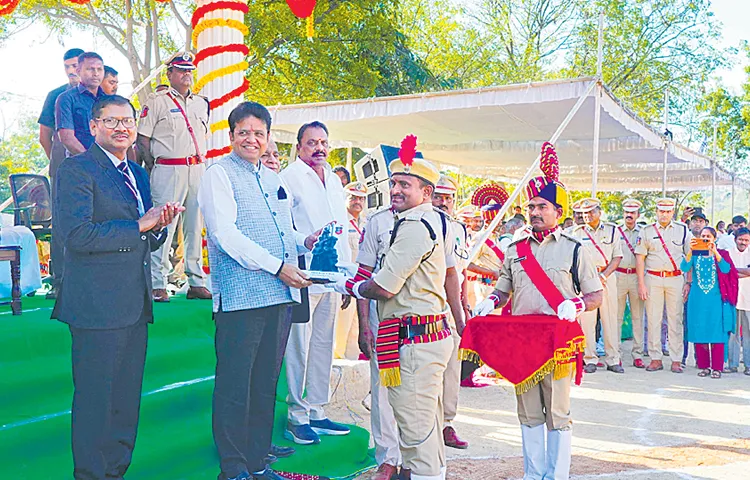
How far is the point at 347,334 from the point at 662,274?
4532 mm

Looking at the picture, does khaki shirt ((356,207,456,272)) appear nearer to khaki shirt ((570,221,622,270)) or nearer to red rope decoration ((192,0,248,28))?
red rope decoration ((192,0,248,28))

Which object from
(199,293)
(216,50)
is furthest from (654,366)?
(216,50)

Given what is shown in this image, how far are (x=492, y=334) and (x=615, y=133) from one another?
821 centimetres

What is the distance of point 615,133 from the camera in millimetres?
11961

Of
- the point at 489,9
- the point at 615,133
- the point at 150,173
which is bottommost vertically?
the point at 150,173

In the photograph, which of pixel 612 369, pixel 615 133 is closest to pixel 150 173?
pixel 612 369

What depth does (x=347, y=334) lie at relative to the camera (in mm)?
8109

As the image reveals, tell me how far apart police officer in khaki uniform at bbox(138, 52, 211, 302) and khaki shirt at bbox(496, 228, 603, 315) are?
9.34 feet

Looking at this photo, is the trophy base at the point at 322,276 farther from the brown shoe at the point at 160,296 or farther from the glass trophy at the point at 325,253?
the brown shoe at the point at 160,296

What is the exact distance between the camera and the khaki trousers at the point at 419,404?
3.91 metres

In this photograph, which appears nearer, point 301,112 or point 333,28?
point 301,112

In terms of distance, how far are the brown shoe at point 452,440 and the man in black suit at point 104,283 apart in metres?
3.01

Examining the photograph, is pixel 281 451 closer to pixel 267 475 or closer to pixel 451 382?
pixel 267 475

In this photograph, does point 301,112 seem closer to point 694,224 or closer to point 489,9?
point 694,224
